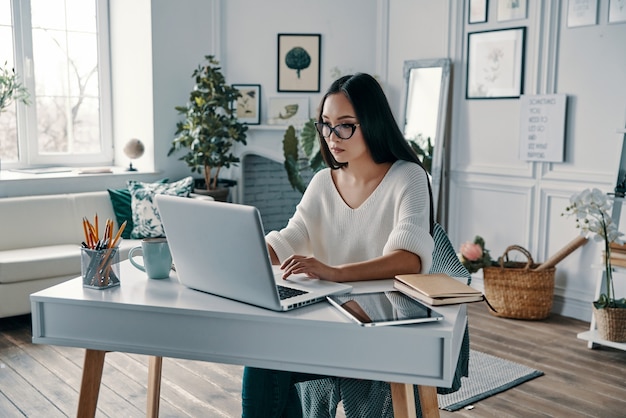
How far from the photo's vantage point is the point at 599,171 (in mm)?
3945

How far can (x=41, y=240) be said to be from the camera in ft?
14.4

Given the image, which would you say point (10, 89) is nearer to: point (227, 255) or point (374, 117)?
point (374, 117)

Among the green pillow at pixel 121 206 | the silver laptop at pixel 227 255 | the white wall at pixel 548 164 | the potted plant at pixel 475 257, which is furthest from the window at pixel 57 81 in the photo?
the silver laptop at pixel 227 255

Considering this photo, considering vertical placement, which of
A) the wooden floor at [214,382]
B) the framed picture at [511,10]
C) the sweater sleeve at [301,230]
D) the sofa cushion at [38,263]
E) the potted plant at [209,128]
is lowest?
the wooden floor at [214,382]

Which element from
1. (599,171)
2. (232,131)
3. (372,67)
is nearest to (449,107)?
(372,67)

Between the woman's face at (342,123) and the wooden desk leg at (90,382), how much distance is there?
0.83m

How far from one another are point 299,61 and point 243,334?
3953mm

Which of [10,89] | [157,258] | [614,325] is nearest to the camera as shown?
[157,258]

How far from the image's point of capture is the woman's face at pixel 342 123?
1956 millimetres

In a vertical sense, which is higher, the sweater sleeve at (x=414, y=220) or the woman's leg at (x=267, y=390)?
the sweater sleeve at (x=414, y=220)

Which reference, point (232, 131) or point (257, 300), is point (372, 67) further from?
point (257, 300)

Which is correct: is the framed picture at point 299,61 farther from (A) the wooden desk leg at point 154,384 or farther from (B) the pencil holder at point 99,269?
(B) the pencil holder at point 99,269

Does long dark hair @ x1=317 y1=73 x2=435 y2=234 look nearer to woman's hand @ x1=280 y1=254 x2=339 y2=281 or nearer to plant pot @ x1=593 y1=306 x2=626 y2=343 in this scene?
woman's hand @ x1=280 y1=254 x2=339 y2=281

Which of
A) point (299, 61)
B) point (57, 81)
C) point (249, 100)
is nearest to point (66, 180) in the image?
point (57, 81)
